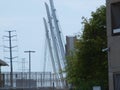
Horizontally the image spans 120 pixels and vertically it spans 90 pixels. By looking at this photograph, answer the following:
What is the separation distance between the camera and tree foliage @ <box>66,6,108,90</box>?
154 ft

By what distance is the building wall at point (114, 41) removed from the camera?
32.1 m

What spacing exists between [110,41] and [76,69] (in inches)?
608

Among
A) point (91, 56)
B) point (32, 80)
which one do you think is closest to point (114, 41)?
point (91, 56)

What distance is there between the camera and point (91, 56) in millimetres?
47062

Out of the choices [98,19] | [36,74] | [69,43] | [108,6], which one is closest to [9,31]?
[36,74]

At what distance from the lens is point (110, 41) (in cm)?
3269

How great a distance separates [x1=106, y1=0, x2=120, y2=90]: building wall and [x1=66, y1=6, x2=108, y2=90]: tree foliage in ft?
43.4

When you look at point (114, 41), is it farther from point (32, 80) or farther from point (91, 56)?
point (32, 80)

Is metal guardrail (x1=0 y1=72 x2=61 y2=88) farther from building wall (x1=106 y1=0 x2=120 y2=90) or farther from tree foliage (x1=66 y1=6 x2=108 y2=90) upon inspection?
building wall (x1=106 y1=0 x2=120 y2=90)

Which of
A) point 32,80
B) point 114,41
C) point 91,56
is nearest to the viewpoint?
point 114,41

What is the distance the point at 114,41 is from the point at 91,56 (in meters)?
14.8

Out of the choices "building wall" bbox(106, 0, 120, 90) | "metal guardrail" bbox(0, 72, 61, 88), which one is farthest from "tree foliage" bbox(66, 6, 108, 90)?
"metal guardrail" bbox(0, 72, 61, 88)

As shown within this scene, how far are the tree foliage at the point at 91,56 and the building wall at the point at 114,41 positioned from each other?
13215 mm

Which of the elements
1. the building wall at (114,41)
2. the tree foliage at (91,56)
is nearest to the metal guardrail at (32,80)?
the tree foliage at (91,56)
